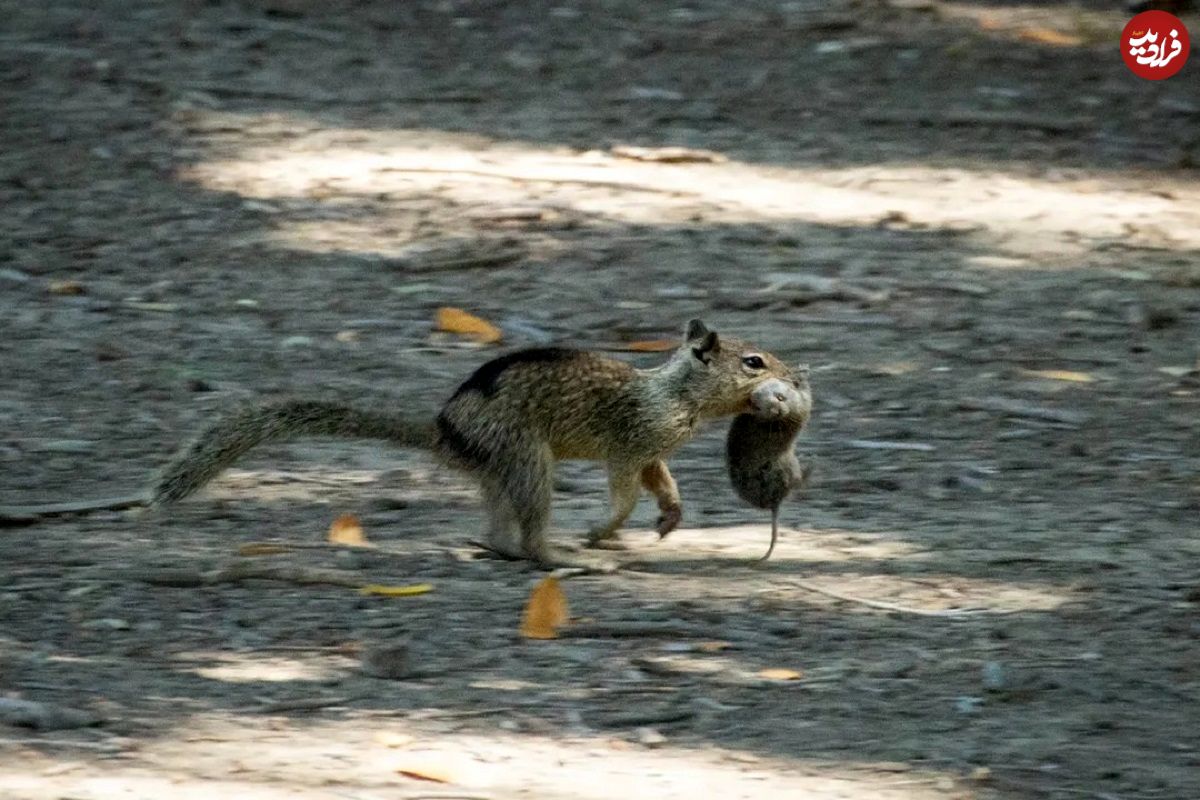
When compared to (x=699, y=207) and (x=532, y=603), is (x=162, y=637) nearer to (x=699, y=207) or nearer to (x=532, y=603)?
(x=532, y=603)

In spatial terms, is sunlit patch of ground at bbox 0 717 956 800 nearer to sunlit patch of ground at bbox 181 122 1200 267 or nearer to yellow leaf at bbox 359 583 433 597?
yellow leaf at bbox 359 583 433 597

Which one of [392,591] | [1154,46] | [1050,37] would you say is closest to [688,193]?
[1050,37]

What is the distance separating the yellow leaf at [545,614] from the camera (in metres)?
5.11

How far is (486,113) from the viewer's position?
10992 mm

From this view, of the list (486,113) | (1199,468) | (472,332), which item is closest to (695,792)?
(1199,468)

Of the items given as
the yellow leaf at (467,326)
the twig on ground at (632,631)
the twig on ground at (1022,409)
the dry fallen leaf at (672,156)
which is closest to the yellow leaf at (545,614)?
the twig on ground at (632,631)

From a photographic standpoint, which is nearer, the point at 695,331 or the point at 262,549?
the point at 262,549

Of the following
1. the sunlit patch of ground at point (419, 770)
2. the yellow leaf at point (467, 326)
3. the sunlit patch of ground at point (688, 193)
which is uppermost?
the sunlit patch of ground at point (688, 193)

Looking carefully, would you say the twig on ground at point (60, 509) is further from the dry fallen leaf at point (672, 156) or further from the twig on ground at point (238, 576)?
the dry fallen leaf at point (672, 156)

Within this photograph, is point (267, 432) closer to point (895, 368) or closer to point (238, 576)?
point (238, 576)

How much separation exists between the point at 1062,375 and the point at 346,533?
3.11 m

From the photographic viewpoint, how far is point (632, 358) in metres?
7.94

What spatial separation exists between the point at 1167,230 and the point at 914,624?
484cm

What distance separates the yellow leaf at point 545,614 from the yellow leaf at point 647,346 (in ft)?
9.03
